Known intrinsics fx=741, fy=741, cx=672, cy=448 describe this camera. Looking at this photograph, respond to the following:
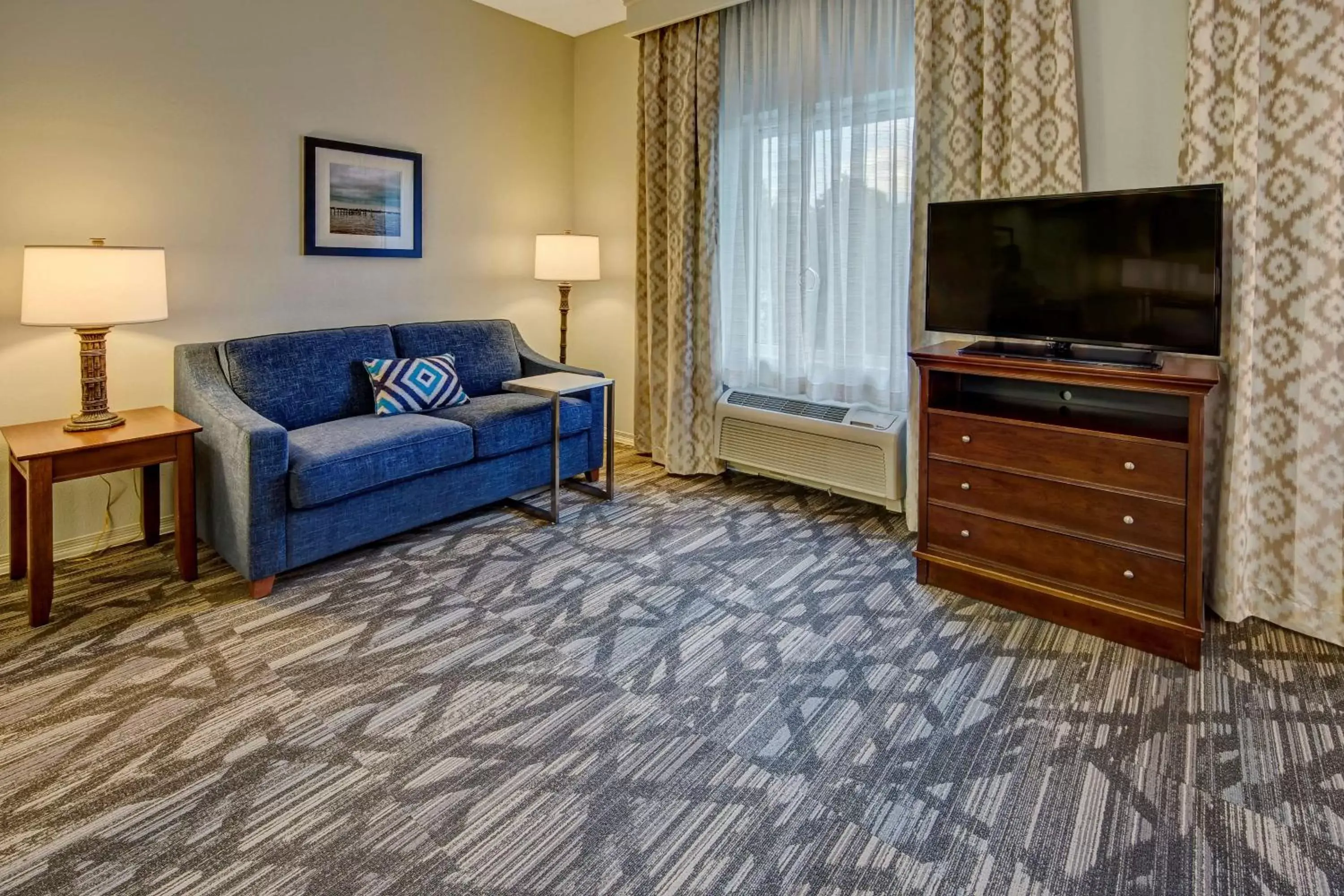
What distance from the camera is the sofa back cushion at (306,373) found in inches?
128

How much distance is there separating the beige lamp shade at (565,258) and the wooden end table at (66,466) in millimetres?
2121

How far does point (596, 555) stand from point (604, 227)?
253cm

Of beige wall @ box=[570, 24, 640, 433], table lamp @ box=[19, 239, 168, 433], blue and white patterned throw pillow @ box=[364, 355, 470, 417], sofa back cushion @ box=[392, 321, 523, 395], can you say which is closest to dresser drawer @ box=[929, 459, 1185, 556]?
blue and white patterned throw pillow @ box=[364, 355, 470, 417]

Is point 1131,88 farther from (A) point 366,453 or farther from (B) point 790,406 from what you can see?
(A) point 366,453

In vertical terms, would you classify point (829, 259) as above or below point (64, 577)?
above

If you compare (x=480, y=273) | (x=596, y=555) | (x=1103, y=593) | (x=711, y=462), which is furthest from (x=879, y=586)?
(x=480, y=273)

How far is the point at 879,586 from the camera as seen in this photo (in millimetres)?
2891

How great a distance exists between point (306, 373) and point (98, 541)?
3.61 ft

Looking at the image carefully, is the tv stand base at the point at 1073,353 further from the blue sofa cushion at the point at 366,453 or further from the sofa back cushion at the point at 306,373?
the sofa back cushion at the point at 306,373

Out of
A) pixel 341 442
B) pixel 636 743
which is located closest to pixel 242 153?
pixel 341 442

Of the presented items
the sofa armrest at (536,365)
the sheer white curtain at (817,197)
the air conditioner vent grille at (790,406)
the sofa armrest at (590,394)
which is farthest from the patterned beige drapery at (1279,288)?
the sofa armrest at (536,365)

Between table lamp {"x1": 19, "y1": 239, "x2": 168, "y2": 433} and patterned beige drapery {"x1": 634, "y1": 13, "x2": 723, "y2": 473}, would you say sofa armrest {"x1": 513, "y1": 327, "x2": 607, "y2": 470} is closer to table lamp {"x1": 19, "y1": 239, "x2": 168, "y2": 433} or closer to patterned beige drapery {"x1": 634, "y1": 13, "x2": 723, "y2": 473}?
patterned beige drapery {"x1": 634, "y1": 13, "x2": 723, "y2": 473}

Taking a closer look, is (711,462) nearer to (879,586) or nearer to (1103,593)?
(879,586)

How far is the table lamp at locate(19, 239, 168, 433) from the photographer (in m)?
2.52
